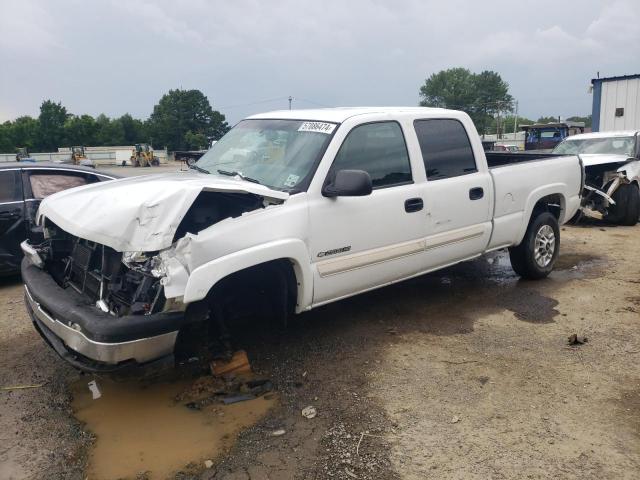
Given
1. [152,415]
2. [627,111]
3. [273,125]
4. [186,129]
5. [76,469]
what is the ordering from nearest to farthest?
[76,469] < [152,415] < [273,125] < [627,111] < [186,129]

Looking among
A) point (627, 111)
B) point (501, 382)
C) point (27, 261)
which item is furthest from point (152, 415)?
point (627, 111)

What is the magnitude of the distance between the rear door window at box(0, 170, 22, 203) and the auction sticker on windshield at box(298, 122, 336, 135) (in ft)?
13.4

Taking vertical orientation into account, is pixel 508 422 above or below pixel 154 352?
below

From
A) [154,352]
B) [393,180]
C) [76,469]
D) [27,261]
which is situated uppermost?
[393,180]

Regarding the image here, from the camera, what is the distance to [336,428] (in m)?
3.32

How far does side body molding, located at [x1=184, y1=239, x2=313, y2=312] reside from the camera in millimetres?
3227

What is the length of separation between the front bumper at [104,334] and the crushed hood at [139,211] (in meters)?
0.42

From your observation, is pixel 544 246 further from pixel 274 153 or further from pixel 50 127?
pixel 50 127

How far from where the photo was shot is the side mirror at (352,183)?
3795mm

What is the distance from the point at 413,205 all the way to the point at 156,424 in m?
2.58

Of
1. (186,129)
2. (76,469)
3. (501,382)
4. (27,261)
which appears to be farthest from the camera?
(186,129)

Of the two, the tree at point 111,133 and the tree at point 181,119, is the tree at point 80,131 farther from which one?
the tree at point 181,119

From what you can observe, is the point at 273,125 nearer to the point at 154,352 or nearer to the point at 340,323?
the point at 340,323

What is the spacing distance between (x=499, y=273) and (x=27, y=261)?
5127 mm
